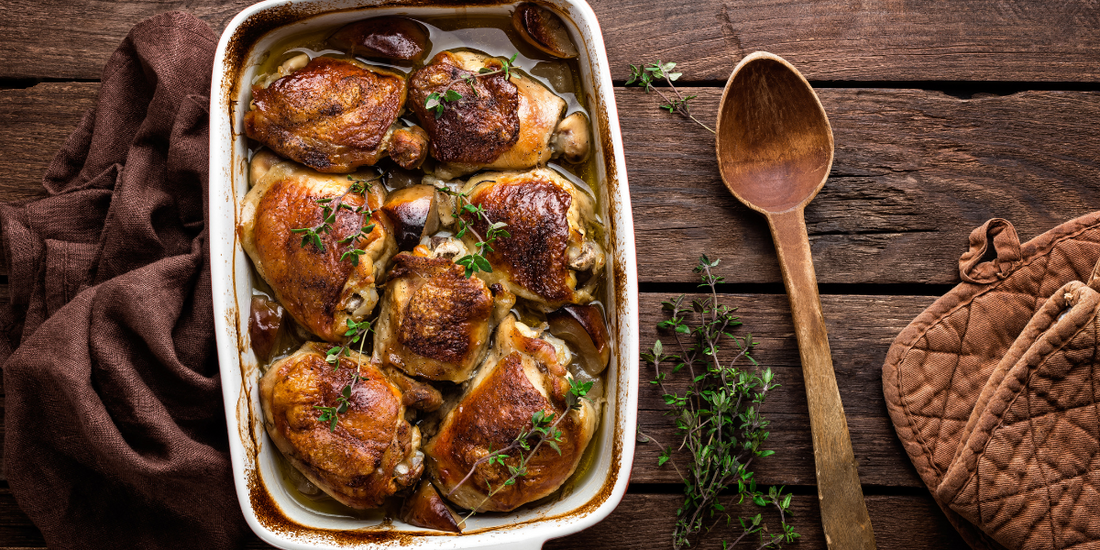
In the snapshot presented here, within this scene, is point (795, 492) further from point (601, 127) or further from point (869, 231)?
point (601, 127)

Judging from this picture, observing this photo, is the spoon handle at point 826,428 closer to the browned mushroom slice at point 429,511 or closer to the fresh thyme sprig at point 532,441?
the fresh thyme sprig at point 532,441

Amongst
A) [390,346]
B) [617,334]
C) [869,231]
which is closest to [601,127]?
[617,334]

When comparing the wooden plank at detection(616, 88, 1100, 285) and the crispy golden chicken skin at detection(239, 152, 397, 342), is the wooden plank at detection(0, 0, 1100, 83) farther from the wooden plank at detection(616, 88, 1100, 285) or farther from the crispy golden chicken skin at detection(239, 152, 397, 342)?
the crispy golden chicken skin at detection(239, 152, 397, 342)

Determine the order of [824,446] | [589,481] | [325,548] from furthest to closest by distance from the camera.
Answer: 1. [824,446]
2. [589,481]
3. [325,548]

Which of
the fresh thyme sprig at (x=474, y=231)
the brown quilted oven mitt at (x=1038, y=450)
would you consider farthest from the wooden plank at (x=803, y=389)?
the fresh thyme sprig at (x=474, y=231)

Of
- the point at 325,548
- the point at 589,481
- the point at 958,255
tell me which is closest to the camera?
the point at 325,548

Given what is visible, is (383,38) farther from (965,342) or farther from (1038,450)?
(1038,450)

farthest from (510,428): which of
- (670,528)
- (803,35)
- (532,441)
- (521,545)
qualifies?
(803,35)
